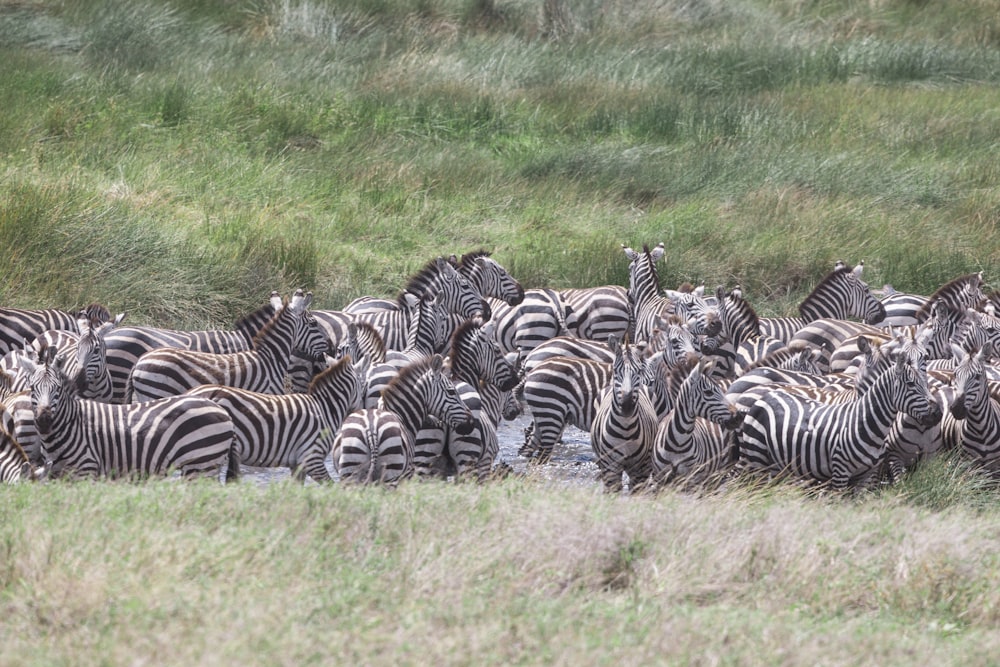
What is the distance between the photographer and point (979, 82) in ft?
90.6

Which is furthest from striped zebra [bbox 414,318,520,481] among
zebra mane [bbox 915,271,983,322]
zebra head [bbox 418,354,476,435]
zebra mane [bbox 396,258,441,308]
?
zebra mane [bbox 915,271,983,322]

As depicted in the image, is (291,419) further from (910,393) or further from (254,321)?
(910,393)

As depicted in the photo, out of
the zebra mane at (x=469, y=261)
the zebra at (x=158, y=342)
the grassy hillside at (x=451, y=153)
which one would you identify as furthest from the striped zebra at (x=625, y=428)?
the grassy hillside at (x=451, y=153)

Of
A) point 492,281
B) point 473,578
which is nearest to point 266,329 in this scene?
point 492,281

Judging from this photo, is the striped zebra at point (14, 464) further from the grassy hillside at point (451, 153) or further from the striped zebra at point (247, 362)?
the grassy hillside at point (451, 153)

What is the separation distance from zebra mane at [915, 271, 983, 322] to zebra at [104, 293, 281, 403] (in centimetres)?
683

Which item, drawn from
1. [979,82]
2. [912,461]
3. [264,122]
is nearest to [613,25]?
[979,82]

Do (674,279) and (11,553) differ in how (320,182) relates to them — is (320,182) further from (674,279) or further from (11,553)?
(11,553)

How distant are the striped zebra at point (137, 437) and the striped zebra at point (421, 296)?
450 cm

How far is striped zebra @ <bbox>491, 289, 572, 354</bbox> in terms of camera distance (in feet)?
46.7

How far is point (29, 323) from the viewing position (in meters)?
12.1

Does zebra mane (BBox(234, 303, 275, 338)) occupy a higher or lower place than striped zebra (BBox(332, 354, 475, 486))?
lower

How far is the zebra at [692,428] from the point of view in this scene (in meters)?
9.59

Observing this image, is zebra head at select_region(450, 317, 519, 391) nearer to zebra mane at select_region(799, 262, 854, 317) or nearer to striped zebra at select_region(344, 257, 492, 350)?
striped zebra at select_region(344, 257, 492, 350)
